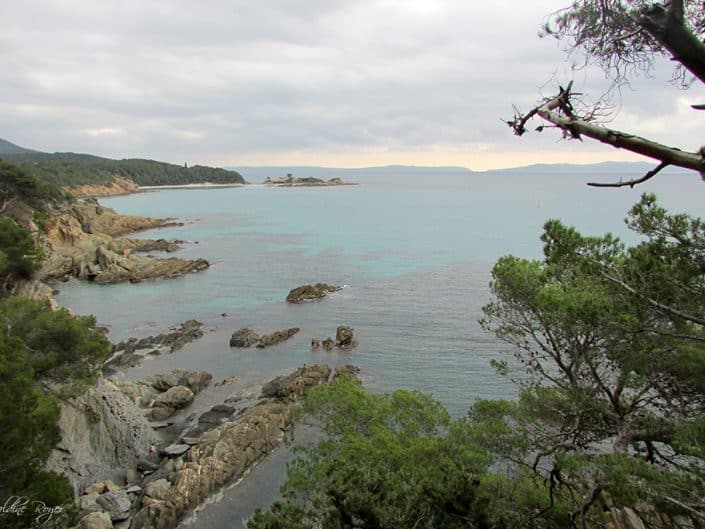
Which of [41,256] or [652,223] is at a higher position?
[652,223]

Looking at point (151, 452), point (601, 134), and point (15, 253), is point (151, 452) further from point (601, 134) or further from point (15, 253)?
point (601, 134)

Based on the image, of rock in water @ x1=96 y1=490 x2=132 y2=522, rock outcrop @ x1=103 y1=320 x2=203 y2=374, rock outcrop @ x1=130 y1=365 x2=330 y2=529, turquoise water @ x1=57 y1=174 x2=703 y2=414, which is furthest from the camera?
rock outcrop @ x1=103 y1=320 x2=203 y2=374

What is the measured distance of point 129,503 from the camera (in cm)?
1539

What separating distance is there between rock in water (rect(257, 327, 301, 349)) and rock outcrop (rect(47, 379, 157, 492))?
11.3m

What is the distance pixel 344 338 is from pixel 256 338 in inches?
218

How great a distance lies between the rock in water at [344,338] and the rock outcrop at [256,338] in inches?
131

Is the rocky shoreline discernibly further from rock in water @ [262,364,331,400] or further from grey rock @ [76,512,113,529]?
rock in water @ [262,364,331,400]

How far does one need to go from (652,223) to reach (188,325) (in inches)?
1197

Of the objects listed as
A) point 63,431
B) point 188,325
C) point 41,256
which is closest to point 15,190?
point 41,256

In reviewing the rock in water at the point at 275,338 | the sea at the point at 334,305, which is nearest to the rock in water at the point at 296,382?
the sea at the point at 334,305

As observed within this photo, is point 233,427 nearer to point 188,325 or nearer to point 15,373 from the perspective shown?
point 15,373

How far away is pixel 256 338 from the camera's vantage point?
103 feet

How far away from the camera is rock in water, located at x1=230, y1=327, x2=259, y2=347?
101 ft

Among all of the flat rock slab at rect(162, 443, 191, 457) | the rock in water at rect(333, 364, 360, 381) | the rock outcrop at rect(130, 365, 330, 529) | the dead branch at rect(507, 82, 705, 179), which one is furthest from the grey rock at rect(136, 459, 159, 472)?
the dead branch at rect(507, 82, 705, 179)
